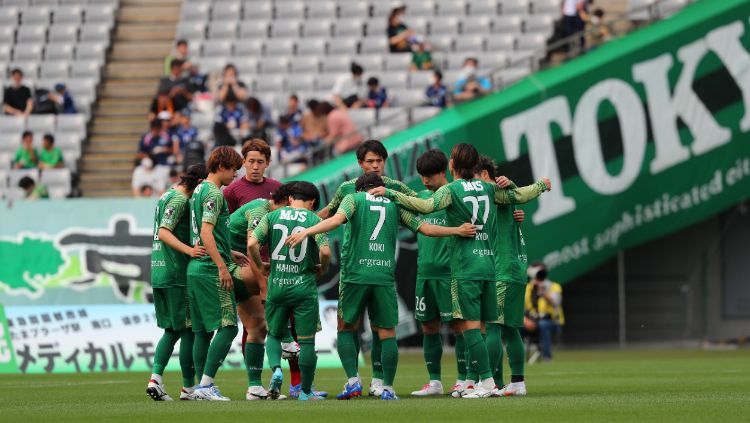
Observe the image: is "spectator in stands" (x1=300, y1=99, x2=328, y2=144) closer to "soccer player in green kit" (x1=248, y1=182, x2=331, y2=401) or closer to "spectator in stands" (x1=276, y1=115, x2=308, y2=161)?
"spectator in stands" (x1=276, y1=115, x2=308, y2=161)

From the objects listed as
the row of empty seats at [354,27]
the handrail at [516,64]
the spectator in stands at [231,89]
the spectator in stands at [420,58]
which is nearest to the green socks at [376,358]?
the handrail at [516,64]

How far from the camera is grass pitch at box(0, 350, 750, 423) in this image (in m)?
10.1

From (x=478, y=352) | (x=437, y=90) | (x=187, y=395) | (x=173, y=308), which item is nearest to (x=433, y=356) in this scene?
(x=478, y=352)

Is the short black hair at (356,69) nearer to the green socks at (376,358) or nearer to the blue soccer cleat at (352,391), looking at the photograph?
the green socks at (376,358)

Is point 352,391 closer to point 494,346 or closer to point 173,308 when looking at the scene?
point 494,346

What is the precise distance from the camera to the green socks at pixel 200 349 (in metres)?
11.9

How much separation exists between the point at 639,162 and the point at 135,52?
11.7 metres

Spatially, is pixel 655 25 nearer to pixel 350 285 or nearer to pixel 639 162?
pixel 639 162

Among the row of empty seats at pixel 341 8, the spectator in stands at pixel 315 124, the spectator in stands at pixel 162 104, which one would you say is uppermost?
the row of empty seats at pixel 341 8

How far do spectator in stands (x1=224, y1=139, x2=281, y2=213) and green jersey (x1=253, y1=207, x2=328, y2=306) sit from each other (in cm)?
78

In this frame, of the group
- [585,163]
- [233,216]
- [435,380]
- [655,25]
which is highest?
[655,25]

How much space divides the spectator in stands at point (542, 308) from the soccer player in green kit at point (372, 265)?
1007 cm

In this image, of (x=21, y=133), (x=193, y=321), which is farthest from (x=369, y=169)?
(x=21, y=133)

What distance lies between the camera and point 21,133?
88.3 ft
